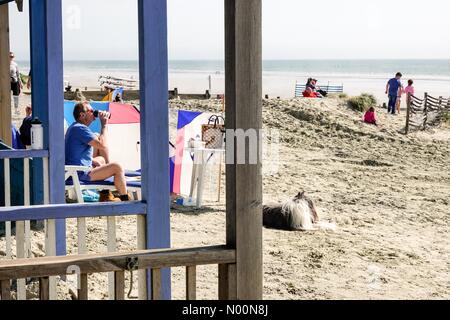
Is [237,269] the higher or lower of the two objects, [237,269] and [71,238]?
the higher

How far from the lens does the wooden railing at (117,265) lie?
245 cm

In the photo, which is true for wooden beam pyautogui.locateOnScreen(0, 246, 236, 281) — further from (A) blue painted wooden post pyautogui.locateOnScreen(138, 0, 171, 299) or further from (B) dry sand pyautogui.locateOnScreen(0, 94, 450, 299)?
(B) dry sand pyautogui.locateOnScreen(0, 94, 450, 299)

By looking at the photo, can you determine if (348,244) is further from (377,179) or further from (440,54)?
(440,54)

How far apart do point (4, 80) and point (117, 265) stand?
16.3 ft

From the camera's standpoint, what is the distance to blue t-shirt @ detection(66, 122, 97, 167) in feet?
23.5

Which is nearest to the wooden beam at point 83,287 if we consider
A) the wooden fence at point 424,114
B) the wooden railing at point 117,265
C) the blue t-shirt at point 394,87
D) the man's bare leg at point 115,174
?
the wooden railing at point 117,265

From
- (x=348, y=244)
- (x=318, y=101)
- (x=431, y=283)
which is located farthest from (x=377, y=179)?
(x=318, y=101)

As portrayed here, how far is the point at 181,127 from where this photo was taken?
938cm

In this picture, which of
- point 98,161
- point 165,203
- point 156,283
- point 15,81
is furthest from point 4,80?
point 15,81

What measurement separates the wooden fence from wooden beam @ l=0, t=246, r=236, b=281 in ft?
50.4

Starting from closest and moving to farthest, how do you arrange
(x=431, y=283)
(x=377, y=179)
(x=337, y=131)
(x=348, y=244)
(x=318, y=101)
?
(x=431, y=283)
(x=348, y=244)
(x=377, y=179)
(x=337, y=131)
(x=318, y=101)

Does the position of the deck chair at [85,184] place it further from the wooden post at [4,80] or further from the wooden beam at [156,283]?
the wooden beam at [156,283]

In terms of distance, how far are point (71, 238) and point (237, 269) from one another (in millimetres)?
4083
